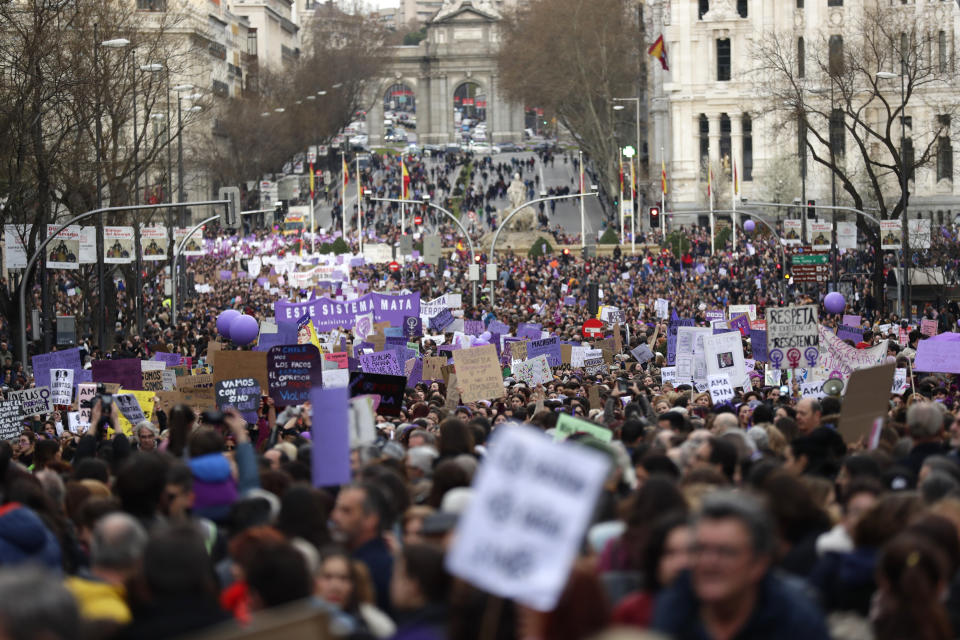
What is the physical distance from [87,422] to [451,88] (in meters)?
149

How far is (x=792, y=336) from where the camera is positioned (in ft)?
63.1

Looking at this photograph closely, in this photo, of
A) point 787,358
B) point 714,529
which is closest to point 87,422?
point 787,358

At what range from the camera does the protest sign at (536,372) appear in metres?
21.9

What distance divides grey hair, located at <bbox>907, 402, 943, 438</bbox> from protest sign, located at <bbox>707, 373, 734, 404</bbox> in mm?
7666

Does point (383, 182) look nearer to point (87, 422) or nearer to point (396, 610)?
point (87, 422)

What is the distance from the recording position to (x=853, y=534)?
7062 millimetres

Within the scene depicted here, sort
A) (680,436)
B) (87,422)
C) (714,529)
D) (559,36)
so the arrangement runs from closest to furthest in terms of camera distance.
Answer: (714,529), (680,436), (87,422), (559,36)

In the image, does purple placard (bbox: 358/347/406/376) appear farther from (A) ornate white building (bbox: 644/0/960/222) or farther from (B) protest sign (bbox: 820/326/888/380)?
(A) ornate white building (bbox: 644/0/960/222)

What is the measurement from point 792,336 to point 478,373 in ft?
10.6

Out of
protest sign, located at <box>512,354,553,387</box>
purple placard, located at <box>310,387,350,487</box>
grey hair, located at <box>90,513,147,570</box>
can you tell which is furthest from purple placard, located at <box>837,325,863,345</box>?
grey hair, located at <box>90,513,147,570</box>

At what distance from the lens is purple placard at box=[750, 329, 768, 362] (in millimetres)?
22812

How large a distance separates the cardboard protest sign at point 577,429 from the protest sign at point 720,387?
676 cm

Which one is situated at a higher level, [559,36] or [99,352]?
[559,36]

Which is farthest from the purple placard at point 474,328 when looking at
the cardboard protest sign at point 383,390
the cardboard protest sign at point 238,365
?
the cardboard protest sign at point 383,390
